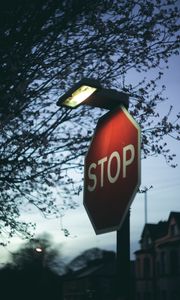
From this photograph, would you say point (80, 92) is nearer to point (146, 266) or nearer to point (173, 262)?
point (173, 262)

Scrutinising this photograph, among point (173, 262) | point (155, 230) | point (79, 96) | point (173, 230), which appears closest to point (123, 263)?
point (79, 96)

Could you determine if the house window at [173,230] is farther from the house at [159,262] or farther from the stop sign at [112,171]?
the stop sign at [112,171]

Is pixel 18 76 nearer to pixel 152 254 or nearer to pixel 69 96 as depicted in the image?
pixel 69 96

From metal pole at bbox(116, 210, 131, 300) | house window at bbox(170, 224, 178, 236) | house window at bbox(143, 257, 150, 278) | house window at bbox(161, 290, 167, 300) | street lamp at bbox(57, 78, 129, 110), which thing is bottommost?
house window at bbox(161, 290, 167, 300)

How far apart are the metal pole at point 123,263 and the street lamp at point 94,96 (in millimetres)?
1135

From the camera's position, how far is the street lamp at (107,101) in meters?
2.86

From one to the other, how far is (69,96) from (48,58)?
558 cm

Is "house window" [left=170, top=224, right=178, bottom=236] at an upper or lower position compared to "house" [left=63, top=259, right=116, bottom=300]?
upper

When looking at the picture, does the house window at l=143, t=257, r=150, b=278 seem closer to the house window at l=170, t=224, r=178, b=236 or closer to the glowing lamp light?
the house window at l=170, t=224, r=178, b=236

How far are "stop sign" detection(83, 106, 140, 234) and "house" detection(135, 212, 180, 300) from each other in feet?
111

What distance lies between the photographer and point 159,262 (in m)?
38.1

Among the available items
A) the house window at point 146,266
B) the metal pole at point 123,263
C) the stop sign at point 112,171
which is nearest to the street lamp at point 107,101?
the metal pole at point 123,263

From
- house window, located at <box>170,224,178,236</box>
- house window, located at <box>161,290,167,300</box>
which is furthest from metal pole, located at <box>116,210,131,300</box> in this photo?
house window, located at <box>161,290,167,300</box>

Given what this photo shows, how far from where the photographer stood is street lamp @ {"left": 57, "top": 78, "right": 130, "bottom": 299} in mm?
2863
